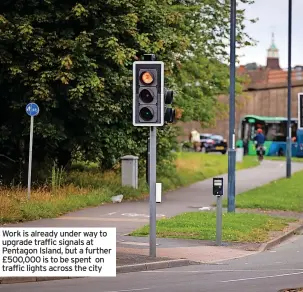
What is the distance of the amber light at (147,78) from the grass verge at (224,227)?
4.84 metres

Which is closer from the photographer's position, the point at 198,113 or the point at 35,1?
the point at 35,1

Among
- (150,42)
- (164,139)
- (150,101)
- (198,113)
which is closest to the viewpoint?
(150,101)

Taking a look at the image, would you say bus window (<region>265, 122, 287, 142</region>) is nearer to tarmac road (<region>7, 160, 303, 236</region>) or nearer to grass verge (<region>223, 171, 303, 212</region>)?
tarmac road (<region>7, 160, 303, 236</region>)

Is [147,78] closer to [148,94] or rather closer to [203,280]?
[148,94]

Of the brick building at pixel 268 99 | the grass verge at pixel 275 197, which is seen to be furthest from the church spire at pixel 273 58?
the grass verge at pixel 275 197

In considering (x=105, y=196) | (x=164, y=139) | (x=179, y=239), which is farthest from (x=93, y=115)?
(x=179, y=239)

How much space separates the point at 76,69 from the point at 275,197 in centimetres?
A: 811

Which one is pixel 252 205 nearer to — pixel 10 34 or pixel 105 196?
pixel 105 196

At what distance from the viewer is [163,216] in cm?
2417

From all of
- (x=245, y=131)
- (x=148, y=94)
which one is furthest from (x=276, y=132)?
(x=148, y=94)

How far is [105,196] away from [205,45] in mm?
14302

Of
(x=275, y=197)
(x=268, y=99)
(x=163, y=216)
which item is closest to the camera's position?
(x=163, y=216)

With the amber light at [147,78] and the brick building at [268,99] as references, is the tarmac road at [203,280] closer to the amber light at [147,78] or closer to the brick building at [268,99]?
the amber light at [147,78]

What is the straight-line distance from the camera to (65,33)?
27.2 m
